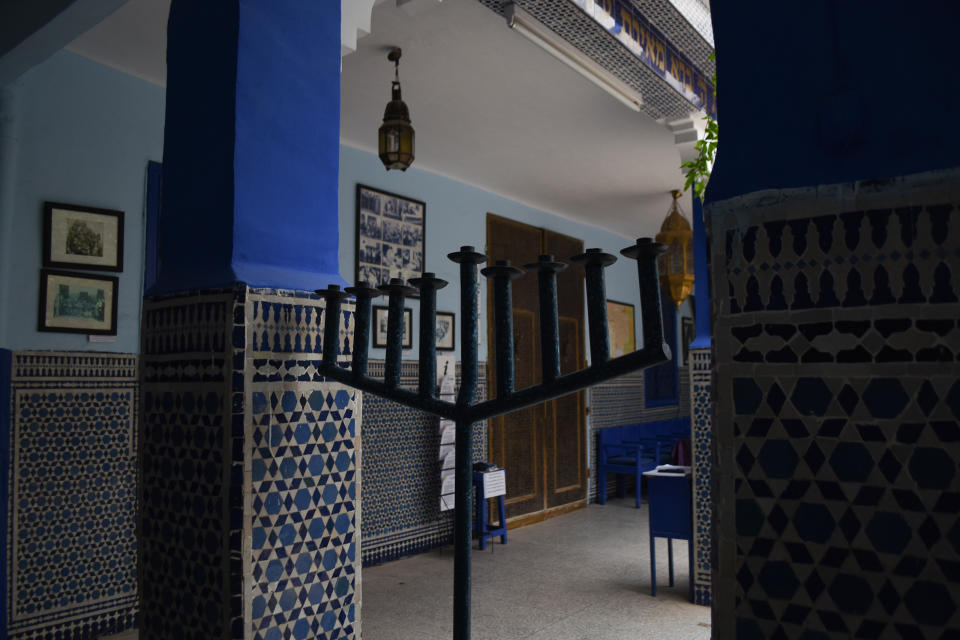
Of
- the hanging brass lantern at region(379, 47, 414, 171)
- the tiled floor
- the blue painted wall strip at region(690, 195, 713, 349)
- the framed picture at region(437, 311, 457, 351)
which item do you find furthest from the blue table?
the hanging brass lantern at region(379, 47, 414, 171)

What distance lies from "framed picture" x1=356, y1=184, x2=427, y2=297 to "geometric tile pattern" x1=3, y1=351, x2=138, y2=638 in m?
2.02

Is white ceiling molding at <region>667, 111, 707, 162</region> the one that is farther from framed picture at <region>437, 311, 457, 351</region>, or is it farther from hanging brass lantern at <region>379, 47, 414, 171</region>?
framed picture at <region>437, 311, 457, 351</region>

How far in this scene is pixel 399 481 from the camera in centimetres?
577

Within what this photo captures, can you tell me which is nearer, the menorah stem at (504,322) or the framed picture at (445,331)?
the menorah stem at (504,322)

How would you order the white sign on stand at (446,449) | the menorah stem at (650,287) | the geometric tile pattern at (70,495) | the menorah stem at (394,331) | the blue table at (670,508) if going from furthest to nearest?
the white sign on stand at (446,449)
the blue table at (670,508)
the geometric tile pattern at (70,495)
the menorah stem at (394,331)
the menorah stem at (650,287)

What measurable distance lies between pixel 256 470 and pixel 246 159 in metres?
0.60

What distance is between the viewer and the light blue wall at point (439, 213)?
547 cm

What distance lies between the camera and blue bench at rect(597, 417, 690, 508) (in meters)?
8.12

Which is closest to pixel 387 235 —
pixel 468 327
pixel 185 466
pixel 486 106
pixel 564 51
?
pixel 486 106

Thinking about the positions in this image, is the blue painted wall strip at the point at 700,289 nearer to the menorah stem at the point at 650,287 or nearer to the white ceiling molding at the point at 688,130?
the white ceiling molding at the point at 688,130

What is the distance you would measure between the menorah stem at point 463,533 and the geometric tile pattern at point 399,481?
4223 mm

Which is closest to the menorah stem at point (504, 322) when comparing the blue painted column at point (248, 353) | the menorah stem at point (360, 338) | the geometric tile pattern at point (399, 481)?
the menorah stem at point (360, 338)

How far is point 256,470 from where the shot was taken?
1.24m

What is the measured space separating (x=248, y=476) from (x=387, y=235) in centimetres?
466
